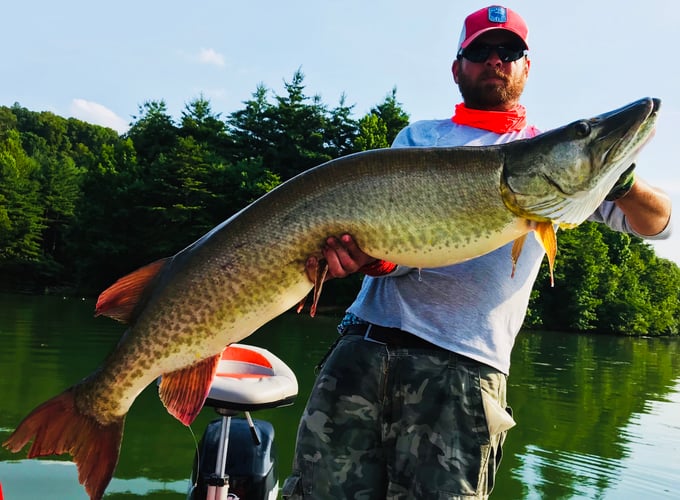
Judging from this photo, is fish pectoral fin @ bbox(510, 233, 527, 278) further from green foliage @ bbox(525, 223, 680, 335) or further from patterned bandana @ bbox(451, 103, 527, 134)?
green foliage @ bbox(525, 223, 680, 335)

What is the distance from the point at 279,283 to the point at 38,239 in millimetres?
40838

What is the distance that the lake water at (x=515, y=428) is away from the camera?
529 cm

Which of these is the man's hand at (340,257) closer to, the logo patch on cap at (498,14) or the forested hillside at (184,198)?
the logo patch on cap at (498,14)

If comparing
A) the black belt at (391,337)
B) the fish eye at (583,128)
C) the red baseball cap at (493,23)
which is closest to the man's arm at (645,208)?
the fish eye at (583,128)

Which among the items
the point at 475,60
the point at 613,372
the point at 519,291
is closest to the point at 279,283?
the point at 519,291

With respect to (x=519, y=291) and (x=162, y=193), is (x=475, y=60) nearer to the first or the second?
(x=519, y=291)

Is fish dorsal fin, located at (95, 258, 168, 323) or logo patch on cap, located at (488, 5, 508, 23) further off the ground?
logo patch on cap, located at (488, 5, 508, 23)

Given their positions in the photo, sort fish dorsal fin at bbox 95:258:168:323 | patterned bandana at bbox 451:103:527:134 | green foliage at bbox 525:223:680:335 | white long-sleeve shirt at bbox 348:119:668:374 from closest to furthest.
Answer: fish dorsal fin at bbox 95:258:168:323, white long-sleeve shirt at bbox 348:119:668:374, patterned bandana at bbox 451:103:527:134, green foliage at bbox 525:223:680:335

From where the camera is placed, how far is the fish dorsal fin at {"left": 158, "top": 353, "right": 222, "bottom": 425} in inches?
83.0

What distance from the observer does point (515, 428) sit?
9.44 metres

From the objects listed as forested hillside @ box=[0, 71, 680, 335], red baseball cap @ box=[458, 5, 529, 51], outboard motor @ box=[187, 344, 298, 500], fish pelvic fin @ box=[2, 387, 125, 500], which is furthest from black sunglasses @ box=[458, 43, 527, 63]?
forested hillside @ box=[0, 71, 680, 335]

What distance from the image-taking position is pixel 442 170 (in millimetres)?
2037

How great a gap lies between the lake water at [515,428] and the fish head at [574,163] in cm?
394

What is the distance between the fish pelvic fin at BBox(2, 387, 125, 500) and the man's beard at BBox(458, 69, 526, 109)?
1.90m
